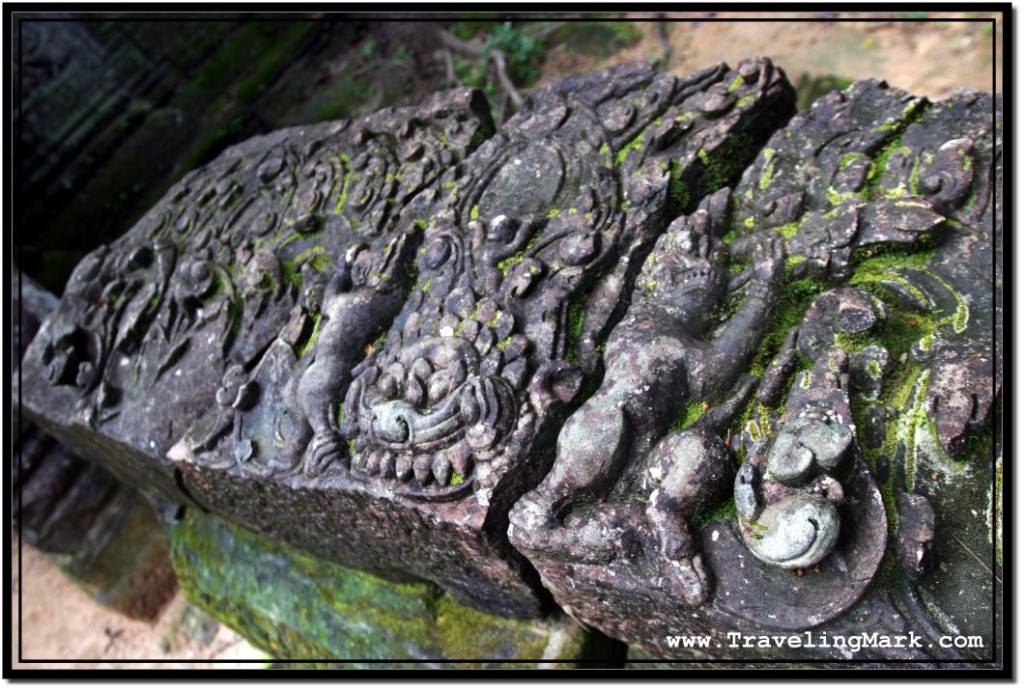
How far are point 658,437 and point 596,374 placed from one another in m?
0.25

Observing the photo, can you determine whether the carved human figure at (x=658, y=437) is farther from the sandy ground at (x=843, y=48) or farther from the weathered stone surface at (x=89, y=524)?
the weathered stone surface at (x=89, y=524)

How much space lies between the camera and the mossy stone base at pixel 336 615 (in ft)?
7.72

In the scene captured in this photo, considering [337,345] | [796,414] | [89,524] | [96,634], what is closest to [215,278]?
[337,345]

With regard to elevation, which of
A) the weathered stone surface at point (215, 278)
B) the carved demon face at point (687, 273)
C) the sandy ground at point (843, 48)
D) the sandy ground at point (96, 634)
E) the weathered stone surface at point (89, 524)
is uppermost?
the sandy ground at point (843, 48)

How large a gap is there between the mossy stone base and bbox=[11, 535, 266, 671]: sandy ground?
1.89 ft

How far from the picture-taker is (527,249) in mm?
2070

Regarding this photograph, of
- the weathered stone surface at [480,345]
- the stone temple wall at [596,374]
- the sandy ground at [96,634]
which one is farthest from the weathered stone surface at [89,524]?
the weathered stone surface at [480,345]

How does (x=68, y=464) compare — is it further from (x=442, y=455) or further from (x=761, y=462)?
(x=761, y=462)

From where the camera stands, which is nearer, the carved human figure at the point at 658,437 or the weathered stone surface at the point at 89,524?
the carved human figure at the point at 658,437

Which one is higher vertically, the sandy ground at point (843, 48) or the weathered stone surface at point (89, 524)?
the sandy ground at point (843, 48)

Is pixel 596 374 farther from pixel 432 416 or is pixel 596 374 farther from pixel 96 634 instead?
pixel 96 634

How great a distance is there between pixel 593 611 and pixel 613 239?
3.09 feet

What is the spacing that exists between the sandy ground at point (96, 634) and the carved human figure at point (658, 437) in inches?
106

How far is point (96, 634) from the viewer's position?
13.1ft
